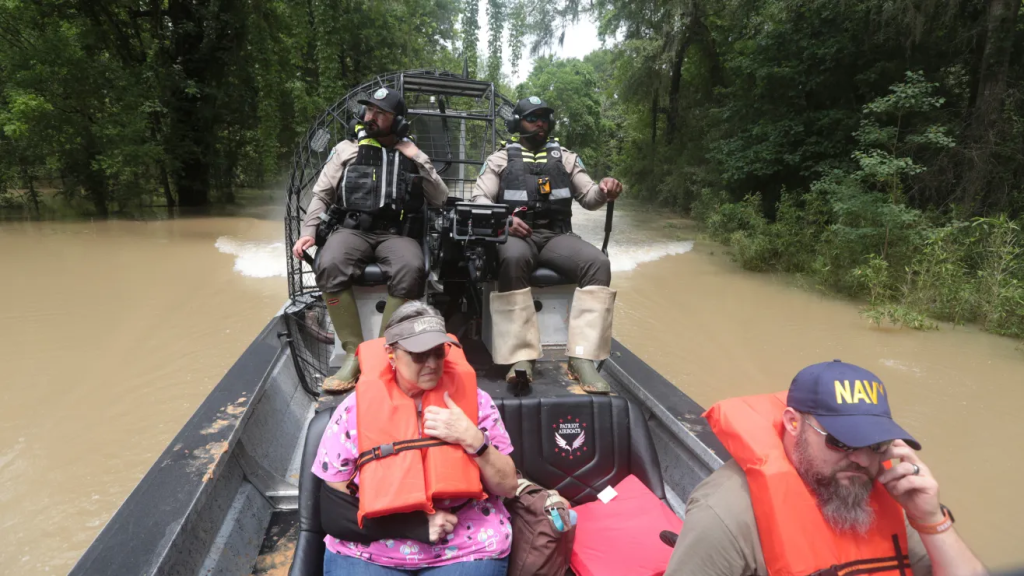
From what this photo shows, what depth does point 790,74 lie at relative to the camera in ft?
33.2

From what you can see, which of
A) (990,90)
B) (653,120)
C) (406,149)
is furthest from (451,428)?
(653,120)

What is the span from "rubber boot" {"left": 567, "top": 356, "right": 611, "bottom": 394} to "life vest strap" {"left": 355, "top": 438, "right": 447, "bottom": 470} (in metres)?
1.40

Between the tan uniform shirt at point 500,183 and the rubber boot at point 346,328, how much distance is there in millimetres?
1011

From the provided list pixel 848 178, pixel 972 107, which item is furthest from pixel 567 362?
pixel 972 107

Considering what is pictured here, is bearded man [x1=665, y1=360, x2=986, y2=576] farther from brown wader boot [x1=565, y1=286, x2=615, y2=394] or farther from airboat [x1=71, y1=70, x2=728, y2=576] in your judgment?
brown wader boot [x1=565, y1=286, x2=615, y2=394]

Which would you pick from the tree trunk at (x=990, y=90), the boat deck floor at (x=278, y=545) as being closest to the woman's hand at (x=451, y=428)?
the boat deck floor at (x=278, y=545)

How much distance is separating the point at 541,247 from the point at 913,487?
7.80 ft

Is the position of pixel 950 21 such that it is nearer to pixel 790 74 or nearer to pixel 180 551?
pixel 790 74

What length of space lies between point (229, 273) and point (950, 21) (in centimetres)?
1138

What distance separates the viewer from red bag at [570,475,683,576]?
199 centimetres

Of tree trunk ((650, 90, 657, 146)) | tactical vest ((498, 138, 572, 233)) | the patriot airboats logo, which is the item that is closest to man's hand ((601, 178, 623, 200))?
tactical vest ((498, 138, 572, 233))

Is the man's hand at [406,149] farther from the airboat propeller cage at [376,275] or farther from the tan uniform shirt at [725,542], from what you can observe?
the tan uniform shirt at [725,542]

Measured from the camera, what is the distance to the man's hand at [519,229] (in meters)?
3.24

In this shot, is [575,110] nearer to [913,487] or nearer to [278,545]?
[278,545]
